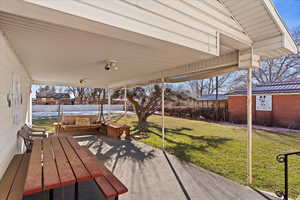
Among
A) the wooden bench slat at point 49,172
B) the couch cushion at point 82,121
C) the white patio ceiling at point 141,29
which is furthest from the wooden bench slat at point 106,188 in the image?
the couch cushion at point 82,121

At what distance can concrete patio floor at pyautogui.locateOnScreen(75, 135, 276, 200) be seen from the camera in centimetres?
258

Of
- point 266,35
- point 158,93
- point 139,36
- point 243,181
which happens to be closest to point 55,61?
point 139,36

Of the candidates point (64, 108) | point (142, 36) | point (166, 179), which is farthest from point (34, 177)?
point (64, 108)

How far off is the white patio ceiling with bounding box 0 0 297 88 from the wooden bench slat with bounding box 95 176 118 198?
1.79 metres

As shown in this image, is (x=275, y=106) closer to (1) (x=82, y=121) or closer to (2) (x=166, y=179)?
(2) (x=166, y=179)

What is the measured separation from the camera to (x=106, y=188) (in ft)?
6.59

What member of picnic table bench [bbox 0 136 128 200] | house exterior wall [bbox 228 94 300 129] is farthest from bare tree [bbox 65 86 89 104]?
picnic table bench [bbox 0 136 128 200]

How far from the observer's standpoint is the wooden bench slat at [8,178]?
1.89 metres

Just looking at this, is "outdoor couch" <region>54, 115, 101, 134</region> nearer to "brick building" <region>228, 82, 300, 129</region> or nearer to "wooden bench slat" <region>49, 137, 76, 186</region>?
"wooden bench slat" <region>49, 137, 76, 186</region>

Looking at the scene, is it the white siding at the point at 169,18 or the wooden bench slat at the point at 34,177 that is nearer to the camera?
the white siding at the point at 169,18

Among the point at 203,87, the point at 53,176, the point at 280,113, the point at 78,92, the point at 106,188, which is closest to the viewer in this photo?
the point at 53,176

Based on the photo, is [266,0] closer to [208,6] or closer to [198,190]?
[208,6]

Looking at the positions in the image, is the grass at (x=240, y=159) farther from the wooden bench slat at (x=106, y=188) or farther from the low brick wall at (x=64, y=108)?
the low brick wall at (x=64, y=108)

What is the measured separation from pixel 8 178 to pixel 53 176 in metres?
0.92
